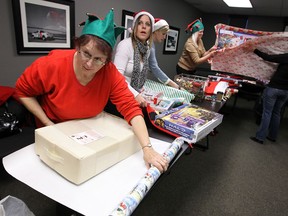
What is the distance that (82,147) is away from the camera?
30.6 inches

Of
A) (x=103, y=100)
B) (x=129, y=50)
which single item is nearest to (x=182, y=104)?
(x=129, y=50)

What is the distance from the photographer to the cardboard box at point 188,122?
1.16 m

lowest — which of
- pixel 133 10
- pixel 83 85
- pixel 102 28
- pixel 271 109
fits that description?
pixel 271 109

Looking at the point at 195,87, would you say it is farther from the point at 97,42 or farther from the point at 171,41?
the point at 171,41

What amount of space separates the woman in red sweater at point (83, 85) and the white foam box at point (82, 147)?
9 cm

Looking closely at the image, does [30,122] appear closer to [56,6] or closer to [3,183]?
[3,183]

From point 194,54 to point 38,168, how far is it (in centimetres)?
258

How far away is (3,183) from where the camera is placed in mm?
1795

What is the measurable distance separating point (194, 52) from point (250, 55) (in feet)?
2.35

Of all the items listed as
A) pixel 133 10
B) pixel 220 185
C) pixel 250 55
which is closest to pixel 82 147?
pixel 220 185

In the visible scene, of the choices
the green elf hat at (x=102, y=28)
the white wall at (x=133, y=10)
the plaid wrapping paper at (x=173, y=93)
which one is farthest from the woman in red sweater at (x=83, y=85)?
the white wall at (x=133, y=10)

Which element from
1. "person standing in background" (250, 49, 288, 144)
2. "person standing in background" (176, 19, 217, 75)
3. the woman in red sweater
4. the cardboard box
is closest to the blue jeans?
"person standing in background" (250, 49, 288, 144)

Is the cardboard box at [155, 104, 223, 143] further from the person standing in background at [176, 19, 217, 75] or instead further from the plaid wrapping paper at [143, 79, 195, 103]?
the person standing in background at [176, 19, 217, 75]

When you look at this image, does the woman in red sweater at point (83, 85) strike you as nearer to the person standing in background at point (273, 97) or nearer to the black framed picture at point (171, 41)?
the person standing in background at point (273, 97)
